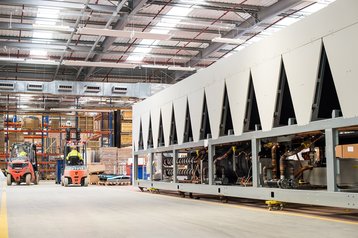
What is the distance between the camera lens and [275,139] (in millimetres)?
9234

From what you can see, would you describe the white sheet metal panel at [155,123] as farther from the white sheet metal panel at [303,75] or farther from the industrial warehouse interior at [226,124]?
the white sheet metal panel at [303,75]

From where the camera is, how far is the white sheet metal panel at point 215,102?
1068 cm

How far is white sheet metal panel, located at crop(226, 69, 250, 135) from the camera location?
9.55 m

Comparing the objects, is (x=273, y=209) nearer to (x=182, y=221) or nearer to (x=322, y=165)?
(x=322, y=165)

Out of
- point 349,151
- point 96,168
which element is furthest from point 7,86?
point 349,151

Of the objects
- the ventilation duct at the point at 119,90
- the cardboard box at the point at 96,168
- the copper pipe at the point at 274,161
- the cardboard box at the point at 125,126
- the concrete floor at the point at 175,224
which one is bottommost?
the concrete floor at the point at 175,224

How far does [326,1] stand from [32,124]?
22.5 metres

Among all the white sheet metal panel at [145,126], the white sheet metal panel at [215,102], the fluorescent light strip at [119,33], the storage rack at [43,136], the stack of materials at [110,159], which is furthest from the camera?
the storage rack at [43,136]

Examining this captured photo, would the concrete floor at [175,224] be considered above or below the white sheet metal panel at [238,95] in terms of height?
below

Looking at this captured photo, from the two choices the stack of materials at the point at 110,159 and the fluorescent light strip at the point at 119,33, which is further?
the stack of materials at the point at 110,159

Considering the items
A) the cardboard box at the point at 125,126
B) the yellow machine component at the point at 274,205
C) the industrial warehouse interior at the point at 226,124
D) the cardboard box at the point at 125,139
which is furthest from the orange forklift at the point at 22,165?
the yellow machine component at the point at 274,205

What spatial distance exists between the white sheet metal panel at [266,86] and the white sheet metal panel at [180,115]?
163 inches

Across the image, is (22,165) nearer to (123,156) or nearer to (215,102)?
(123,156)

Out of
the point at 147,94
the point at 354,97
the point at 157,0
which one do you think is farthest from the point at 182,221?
the point at 147,94
